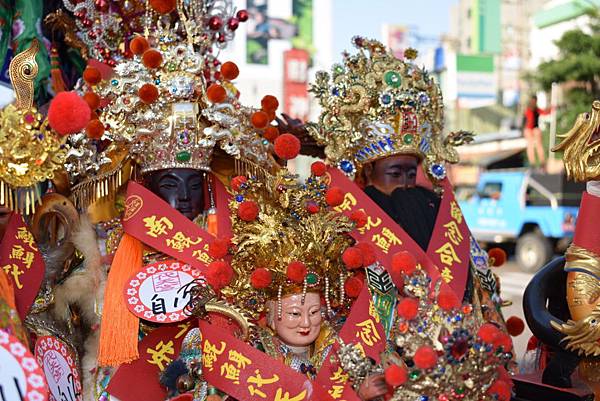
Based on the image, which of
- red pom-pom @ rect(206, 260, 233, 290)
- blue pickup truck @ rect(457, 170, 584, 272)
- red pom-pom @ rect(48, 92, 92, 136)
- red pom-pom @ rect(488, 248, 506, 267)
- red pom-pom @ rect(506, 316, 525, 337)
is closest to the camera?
red pom-pom @ rect(48, 92, 92, 136)

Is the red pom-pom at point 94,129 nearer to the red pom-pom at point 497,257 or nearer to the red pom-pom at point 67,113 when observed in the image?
the red pom-pom at point 67,113

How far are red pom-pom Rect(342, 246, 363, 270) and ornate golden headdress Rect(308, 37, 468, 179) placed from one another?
84 cm

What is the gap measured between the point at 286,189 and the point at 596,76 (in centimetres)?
1618

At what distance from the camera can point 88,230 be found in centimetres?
408

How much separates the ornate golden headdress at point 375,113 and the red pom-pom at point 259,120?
0.98ft

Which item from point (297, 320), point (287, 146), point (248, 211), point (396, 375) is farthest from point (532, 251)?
point (396, 375)

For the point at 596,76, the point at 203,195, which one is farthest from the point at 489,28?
the point at 203,195

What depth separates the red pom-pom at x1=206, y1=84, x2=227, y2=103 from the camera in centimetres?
408

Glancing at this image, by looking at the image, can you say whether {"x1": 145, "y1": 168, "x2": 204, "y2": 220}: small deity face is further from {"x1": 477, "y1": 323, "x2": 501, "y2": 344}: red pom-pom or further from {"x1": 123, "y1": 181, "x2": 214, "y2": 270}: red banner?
{"x1": 477, "y1": 323, "x2": 501, "y2": 344}: red pom-pom

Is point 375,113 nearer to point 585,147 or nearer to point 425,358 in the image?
point 585,147

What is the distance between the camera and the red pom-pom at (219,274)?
3436 mm

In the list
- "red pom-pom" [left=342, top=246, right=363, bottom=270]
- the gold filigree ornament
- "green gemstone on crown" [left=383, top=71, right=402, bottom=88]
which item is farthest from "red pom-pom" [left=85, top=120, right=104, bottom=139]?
"green gemstone on crown" [left=383, top=71, right=402, bottom=88]

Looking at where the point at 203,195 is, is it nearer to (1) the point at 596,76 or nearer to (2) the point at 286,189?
(2) the point at 286,189

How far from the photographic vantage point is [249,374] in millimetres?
3289
